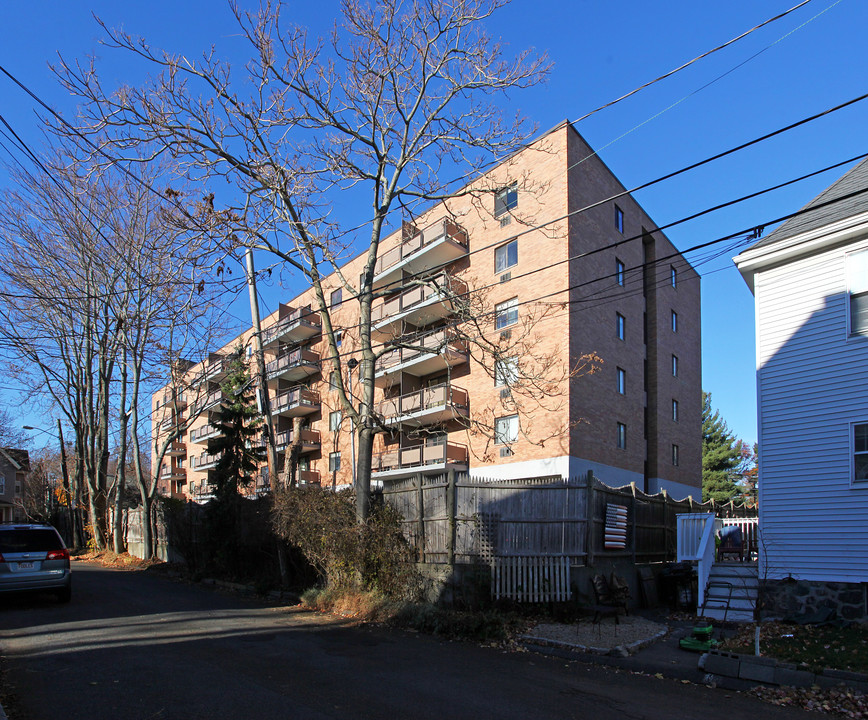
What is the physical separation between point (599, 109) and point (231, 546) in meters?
14.9

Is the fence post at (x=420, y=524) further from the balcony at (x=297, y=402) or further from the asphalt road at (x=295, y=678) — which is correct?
the balcony at (x=297, y=402)

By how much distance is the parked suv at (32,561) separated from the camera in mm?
12594

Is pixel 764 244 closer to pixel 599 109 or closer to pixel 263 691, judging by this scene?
pixel 599 109

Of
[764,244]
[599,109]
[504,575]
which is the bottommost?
[504,575]

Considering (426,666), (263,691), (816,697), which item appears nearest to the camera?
(263,691)

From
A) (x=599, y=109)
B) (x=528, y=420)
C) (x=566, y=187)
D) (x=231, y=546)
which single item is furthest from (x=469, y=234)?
(x=599, y=109)

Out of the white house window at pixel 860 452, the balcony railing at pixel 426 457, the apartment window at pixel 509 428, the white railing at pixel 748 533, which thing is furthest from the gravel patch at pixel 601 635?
the balcony railing at pixel 426 457

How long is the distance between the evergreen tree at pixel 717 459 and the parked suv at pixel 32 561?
47.2 m

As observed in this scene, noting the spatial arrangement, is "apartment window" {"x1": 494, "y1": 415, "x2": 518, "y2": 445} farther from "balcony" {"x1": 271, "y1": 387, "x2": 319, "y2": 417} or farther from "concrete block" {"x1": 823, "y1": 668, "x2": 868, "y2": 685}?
"concrete block" {"x1": 823, "y1": 668, "x2": 868, "y2": 685}

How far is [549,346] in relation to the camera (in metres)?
24.3

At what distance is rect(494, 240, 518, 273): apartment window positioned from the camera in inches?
1041

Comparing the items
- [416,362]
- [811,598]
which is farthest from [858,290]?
[416,362]

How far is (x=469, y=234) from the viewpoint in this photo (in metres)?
29.1

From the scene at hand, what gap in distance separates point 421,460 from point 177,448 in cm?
3995
